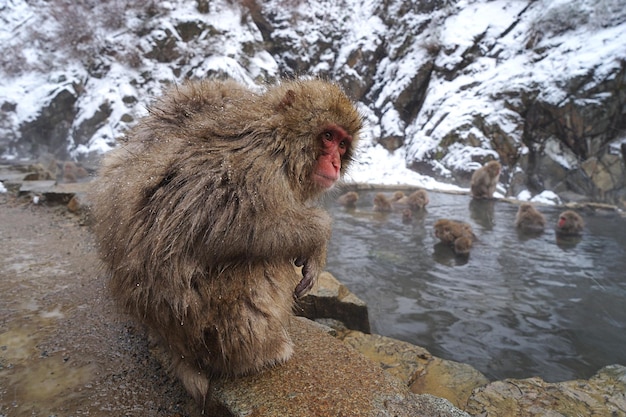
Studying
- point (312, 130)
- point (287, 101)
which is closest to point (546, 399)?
point (312, 130)

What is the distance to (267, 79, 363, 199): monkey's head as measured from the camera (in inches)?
54.3

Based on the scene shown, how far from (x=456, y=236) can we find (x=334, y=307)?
329 cm

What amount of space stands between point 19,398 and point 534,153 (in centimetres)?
1220

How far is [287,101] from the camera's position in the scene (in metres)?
1.45

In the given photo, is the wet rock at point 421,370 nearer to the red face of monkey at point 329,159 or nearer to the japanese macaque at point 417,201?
the red face of monkey at point 329,159

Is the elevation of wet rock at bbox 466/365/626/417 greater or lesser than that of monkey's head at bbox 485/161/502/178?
lesser

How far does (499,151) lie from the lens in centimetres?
1117

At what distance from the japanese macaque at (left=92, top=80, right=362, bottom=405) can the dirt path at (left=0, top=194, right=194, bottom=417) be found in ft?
0.59

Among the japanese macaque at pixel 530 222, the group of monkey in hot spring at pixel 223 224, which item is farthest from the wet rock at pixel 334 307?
the japanese macaque at pixel 530 222

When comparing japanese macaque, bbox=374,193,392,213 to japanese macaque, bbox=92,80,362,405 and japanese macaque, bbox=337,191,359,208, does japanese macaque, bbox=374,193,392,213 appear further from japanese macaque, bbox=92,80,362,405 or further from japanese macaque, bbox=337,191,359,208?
japanese macaque, bbox=92,80,362,405

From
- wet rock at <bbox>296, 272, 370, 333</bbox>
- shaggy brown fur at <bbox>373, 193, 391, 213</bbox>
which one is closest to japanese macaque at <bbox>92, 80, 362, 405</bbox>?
wet rock at <bbox>296, 272, 370, 333</bbox>

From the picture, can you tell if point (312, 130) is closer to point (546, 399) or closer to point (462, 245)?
point (546, 399)

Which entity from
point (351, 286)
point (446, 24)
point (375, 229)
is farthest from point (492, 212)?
point (446, 24)

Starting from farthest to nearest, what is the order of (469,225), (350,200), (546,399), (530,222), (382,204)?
1. (350,200)
2. (382,204)
3. (530,222)
4. (469,225)
5. (546,399)
